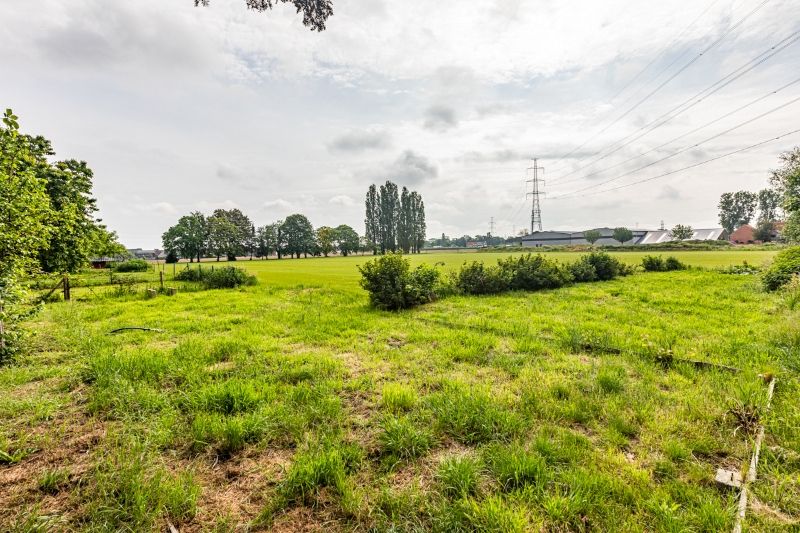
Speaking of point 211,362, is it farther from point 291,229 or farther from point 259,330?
point 291,229

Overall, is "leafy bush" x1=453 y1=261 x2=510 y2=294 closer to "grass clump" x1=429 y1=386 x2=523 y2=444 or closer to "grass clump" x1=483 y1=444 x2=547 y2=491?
"grass clump" x1=429 y1=386 x2=523 y2=444

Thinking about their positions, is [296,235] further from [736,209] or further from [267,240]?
[736,209]

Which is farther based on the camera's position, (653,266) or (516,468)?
(653,266)

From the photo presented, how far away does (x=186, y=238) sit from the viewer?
280 ft

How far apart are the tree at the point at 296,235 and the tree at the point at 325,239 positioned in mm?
3832

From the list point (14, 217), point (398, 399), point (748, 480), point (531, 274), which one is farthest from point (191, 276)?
point (748, 480)

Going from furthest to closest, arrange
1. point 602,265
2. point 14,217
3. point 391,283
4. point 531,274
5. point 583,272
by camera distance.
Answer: point 602,265 → point 583,272 → point 531,274 → point 391,283 → point 14,217

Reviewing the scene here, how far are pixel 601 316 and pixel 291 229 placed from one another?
10402 centimetres

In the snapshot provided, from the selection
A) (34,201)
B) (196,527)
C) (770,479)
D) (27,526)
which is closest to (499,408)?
(770,479)

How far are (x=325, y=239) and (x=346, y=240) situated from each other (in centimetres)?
706

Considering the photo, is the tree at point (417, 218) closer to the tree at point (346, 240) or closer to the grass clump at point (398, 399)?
the tree at point (346, 240)

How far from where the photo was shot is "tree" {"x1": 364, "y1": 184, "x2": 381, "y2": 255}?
95938 millimetres

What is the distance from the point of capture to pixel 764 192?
97.0 meters

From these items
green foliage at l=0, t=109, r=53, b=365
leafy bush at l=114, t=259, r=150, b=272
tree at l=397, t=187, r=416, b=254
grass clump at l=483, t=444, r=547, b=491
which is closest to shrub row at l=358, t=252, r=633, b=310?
green foliage at l=0, t=109, r=53, b=365
